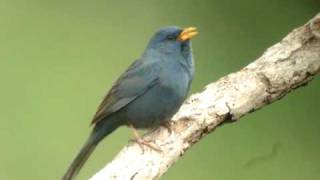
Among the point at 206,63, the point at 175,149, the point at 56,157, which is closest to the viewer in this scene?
the point at 175,149

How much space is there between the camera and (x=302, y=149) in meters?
2.90

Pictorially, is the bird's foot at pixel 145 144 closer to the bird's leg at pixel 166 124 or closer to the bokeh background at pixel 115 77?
the bird's leg at pixel 166 124

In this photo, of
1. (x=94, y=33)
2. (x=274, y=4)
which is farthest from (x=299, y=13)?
(x=94, y=33)

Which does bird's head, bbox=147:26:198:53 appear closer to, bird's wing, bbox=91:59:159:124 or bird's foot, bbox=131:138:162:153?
bird's wing, bbox=91:59:159:124

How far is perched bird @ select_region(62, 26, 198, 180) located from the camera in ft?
6.98

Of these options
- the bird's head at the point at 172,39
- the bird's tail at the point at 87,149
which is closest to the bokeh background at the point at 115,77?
the bird's tail at the point at 87,149

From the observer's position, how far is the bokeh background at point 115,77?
2.65 meters

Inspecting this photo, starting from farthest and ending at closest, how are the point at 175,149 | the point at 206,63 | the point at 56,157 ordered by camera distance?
the point at 206,63
the point at 56,157
the point at 175,149

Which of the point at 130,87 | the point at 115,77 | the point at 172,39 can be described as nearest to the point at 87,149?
the point at 130,87

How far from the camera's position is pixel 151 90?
2141 millimetres

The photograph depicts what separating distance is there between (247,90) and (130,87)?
332mm

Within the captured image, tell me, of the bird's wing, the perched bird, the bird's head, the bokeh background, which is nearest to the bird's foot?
the perched bird

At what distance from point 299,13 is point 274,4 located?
10 centimetres

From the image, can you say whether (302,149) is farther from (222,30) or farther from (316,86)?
(222,30)
